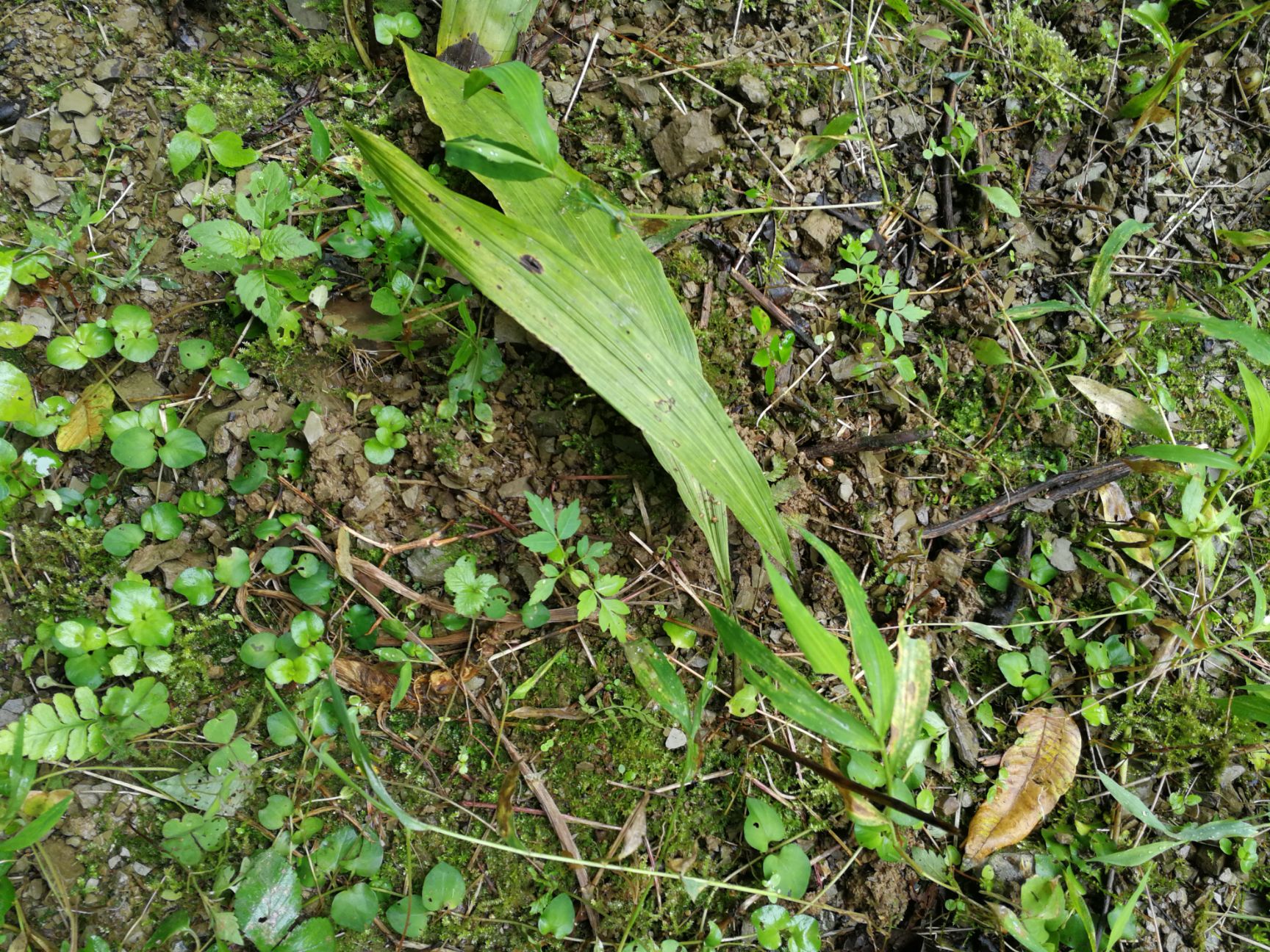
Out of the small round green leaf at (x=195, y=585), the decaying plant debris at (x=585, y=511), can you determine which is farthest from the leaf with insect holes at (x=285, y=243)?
the small round green leaf at (x=195, y=585)

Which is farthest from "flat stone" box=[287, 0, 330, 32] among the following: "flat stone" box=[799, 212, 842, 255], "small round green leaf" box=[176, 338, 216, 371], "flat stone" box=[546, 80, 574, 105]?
"flat stone" box=[799, 212, 842, 255]

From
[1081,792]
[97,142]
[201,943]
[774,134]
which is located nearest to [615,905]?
[201,943]

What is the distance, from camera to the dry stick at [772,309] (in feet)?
5.89

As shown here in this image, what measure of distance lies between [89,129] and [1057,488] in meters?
2.36

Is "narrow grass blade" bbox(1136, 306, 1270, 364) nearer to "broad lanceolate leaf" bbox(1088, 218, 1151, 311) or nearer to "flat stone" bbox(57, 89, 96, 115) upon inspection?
"broad lanceolate leaf" bbox(1088, 218, 1151, 311)

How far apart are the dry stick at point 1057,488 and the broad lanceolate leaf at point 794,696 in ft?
2.12

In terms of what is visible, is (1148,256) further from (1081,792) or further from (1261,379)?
(1081,792)

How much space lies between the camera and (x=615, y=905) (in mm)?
1582

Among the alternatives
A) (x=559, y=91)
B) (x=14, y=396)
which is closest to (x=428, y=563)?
(x=14, y=396)

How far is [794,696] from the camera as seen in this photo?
140 cm

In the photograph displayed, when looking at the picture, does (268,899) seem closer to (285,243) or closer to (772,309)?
(285,243)

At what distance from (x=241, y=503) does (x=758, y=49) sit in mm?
1588

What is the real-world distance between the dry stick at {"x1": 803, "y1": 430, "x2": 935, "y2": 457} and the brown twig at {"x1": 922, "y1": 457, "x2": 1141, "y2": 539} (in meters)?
0.22

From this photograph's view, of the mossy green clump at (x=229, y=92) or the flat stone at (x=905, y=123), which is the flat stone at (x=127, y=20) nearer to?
the mossy green clump at (x=229, y=92)
